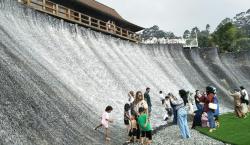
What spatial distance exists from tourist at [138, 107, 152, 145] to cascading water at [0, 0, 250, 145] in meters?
1.64

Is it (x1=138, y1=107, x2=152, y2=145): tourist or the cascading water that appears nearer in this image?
the cascading water

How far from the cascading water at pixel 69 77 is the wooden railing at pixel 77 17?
2.79 feet

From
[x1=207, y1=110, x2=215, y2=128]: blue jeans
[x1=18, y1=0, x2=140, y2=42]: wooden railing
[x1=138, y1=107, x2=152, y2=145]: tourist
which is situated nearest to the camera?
[x1=138, y1=107, x2=152, y2=145]: tourist

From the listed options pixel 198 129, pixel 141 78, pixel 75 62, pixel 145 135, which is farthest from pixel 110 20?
pixel 145 135

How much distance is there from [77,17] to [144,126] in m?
19.0

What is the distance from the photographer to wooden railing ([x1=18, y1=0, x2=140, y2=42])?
2739 cm

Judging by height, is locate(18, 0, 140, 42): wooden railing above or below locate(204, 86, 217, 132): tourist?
above

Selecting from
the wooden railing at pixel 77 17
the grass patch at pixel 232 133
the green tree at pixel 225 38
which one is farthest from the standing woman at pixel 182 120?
the green tree at pixel 225 38

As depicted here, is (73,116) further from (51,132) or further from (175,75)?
(175,75)

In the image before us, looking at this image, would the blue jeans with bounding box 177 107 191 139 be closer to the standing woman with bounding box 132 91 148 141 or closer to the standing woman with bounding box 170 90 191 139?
the standing woman with bounding box 170 90 191 139

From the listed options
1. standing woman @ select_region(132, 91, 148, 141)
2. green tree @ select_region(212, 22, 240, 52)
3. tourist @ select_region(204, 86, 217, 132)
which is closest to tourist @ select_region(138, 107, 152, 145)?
standing woman @ select_region(132, 91, 148, 141)

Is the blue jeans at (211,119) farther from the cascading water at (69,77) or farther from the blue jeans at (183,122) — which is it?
the cascading water at (69,77)

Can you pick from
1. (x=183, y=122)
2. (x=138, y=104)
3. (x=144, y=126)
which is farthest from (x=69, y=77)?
(x=144, y=126)

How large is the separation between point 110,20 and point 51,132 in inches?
1296
